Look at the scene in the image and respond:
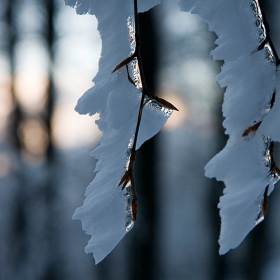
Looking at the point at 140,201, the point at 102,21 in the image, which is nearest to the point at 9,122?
the point at 140,201

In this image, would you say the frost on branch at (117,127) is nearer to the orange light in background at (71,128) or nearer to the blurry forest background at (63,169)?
the blurry forest background at (63,169)

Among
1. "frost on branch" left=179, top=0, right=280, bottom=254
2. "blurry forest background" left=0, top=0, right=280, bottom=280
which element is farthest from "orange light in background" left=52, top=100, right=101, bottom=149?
"frost on branch" left=179, top=0, right=280, bottom=254

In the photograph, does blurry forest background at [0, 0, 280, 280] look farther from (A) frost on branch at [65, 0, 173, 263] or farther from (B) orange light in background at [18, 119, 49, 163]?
(A) frost on branch at [65, 0, 173, 263]

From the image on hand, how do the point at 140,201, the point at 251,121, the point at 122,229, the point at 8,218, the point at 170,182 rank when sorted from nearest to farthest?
the point at 122,229 → the point at 251,121 → the point at 140,201 → the point at 8,218 → the point at 170,182

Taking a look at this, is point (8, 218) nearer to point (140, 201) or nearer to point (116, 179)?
point (140, 201)

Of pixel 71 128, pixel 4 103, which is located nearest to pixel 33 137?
pixel 4 103

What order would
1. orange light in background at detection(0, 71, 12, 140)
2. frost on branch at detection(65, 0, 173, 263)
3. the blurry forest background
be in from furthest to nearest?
1. orange light in background at detection(0, 71, 12, 140)
2. the blurry forest background
3. frost on branch at detection(65, 0, 173, 263)
